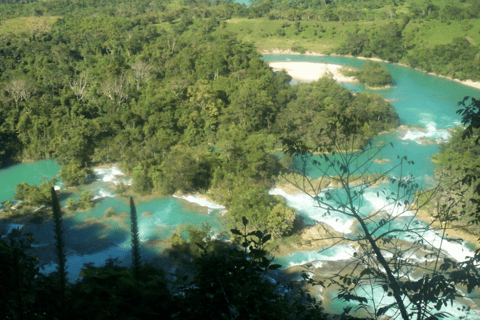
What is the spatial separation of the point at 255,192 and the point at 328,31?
105 ft

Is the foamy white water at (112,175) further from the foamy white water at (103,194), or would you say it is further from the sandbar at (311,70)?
the sandbar at (311,70)

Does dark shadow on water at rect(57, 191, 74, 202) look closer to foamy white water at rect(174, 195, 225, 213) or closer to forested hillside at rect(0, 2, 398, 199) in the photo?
forested hillside at rect(0, 2, 398, 199)

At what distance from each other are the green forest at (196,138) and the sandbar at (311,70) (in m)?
1.40

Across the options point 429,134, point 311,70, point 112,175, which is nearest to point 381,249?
point 112,175

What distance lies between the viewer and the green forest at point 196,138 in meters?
2.66

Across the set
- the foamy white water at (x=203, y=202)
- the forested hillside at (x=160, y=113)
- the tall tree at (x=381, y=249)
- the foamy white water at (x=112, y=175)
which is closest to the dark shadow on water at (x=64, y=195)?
the forested hillside at (x=160, y=113)

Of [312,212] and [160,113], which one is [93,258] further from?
[160,113]

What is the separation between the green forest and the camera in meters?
2.66

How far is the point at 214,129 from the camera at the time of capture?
1906cm

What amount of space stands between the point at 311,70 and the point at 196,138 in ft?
51.3

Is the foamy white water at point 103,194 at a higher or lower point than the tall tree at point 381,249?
lower

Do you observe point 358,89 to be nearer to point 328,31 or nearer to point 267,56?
point 267,56


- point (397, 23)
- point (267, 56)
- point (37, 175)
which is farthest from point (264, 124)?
point (397, 23)

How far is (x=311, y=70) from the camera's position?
31438 mm
